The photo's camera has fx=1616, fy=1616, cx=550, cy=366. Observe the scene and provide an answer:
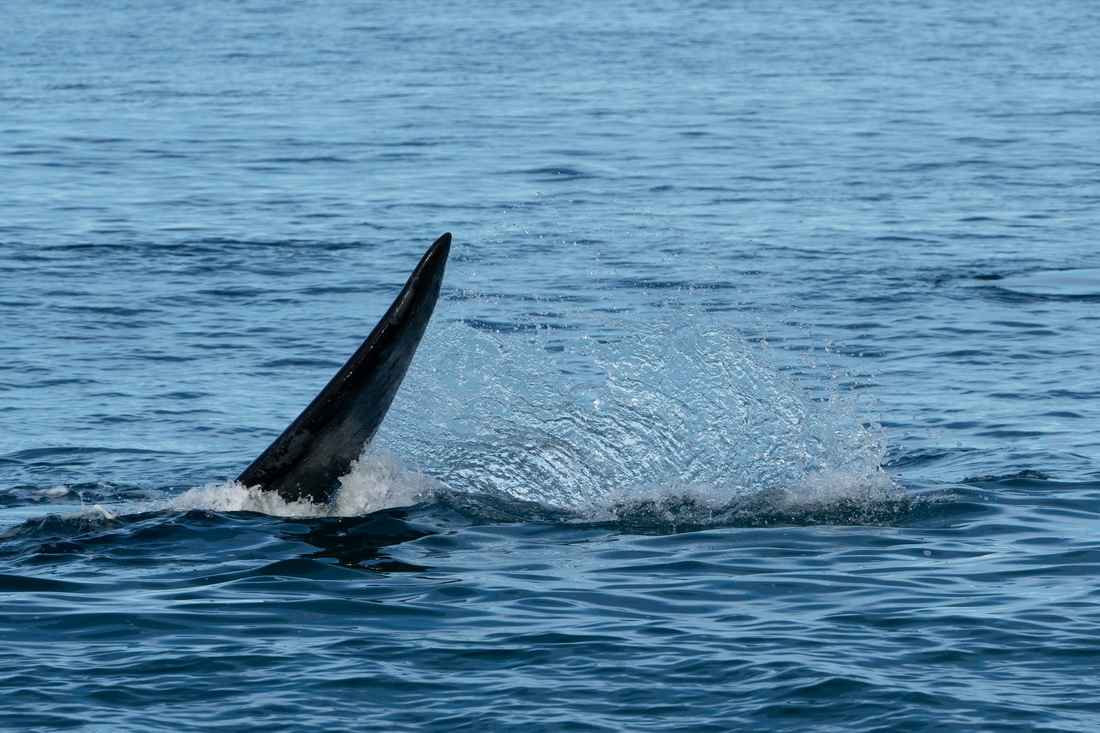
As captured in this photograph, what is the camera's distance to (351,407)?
1063 centimetres

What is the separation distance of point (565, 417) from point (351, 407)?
11.2 ft

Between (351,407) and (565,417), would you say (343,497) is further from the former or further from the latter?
(565,417)

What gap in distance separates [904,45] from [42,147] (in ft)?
96.7

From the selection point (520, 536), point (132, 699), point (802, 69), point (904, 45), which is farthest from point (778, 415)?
point (904, 45)

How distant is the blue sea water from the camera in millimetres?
8367

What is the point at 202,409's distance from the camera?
51.5 feet

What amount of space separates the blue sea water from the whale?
0.22 metres

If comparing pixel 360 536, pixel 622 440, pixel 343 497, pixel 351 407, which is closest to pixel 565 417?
pixel 622 440

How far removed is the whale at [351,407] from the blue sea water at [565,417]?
22cm

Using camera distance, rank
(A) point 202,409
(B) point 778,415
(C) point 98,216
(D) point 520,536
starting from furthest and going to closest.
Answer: (C) point 98,216 → (A) point 202,409 → (B) point 778,415 → (D) point 520,536

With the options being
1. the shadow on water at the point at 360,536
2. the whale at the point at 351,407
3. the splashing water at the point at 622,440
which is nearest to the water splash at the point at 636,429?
the splashing water at the point at 622,440

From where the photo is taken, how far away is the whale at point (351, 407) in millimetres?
10266

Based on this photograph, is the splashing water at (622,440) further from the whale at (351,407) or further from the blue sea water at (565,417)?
the whale at (351,407)

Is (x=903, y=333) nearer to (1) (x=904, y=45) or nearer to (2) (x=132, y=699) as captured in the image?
(2) (x=132, y=699)
